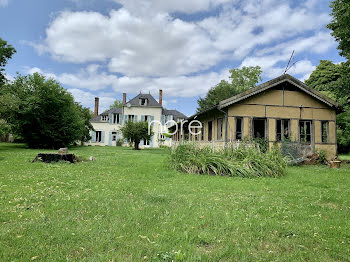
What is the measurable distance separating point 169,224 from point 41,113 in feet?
77.5

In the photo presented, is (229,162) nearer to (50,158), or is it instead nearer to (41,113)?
(50,158)

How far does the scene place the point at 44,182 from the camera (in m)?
6.25

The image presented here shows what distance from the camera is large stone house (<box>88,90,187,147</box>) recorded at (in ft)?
119

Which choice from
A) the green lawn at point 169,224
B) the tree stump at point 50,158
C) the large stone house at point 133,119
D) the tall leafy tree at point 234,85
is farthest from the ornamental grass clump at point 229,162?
the tall leafy tree at point 234,85

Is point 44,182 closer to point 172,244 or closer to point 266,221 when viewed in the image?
point 172,244

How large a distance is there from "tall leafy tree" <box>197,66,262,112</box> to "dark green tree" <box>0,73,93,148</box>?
24.0 meters

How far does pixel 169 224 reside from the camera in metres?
3.38

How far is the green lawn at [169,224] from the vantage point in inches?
101

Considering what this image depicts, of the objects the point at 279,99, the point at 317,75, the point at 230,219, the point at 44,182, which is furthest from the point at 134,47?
the point at 317,75

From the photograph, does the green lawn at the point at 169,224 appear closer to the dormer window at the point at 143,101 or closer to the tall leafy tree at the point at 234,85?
the dormer window at the point at 143,101

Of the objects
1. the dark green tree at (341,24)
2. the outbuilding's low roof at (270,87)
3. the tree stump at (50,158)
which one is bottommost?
the tree stump at (50,158)

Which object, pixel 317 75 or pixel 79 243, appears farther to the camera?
pixel 317 75

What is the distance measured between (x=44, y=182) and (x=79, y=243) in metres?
4.28

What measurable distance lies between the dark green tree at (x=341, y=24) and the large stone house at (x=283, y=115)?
12.3 feet
